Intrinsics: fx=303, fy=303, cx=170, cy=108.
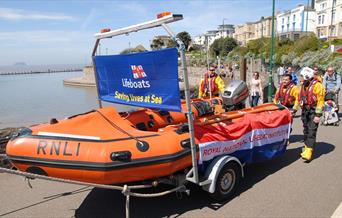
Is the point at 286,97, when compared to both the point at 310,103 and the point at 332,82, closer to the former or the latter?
the point at 310,103

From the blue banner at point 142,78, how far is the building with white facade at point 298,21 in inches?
3229

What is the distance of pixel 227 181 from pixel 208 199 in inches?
14.4

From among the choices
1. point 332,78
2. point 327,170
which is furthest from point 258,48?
point 327,170

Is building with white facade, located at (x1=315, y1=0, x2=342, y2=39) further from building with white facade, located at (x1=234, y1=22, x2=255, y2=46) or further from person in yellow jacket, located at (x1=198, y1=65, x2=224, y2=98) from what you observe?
person in yellow jacket, located at (x1=198, y1=65, x2=224, y2=98)

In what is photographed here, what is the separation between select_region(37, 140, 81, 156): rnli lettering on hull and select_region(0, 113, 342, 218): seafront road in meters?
0.99

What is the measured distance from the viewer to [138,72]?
3854mm

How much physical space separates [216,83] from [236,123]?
259 centimetres

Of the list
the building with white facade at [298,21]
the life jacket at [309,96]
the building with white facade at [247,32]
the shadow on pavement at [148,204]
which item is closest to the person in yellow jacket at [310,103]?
the life jacket at [309,96]

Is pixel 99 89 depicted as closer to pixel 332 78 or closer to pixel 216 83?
pixel 216 83

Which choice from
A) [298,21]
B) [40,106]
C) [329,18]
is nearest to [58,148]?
[40,106]

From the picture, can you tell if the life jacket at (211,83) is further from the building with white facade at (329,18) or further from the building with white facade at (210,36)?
the building with white facade at (329,18)

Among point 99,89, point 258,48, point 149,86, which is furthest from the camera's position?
point 258,48

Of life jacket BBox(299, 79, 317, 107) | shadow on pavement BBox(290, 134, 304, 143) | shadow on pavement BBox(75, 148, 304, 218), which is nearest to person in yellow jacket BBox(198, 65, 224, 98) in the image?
life jacket BBox(299, 79, 317, 107)

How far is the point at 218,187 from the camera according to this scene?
402 centimetres
